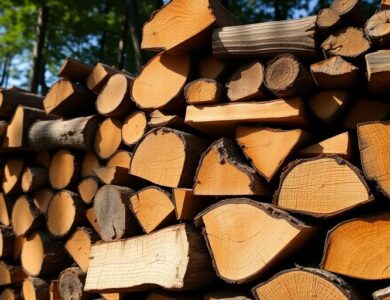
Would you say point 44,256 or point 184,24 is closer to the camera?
point 184,24

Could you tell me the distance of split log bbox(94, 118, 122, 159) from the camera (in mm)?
2705

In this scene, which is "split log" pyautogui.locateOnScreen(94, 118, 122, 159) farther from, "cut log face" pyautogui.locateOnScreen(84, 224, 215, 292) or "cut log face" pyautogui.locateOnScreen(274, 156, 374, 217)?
"cut log face" pyautogui.locateOnScreen(274, 156, 374, 217)

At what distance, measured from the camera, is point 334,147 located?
1.85 metres

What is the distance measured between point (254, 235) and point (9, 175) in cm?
202

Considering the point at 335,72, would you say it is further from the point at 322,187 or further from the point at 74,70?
the point at 74,70

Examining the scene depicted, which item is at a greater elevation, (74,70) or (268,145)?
(74,70)

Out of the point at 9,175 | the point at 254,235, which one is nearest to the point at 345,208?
the point at 254,235

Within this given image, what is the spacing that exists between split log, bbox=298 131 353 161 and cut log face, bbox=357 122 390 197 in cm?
6

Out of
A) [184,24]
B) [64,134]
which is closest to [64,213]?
[64,134]

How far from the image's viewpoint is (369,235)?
172 centimetres

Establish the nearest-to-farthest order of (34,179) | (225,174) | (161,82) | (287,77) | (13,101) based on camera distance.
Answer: (287,77), (225,174), (161,82), (34,179), (13,101)

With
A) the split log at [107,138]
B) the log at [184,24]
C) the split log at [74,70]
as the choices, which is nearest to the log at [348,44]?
the log at [184,24]

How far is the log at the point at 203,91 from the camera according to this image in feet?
7.14

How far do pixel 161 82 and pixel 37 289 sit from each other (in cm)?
148
